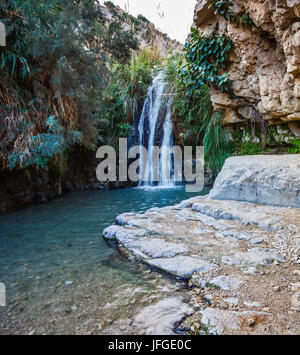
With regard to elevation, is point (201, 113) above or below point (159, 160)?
above

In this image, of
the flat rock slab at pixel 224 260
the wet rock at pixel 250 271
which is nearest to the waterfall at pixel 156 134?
the flat rock slab at pixel 224 260

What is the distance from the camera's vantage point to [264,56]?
326 centimetres

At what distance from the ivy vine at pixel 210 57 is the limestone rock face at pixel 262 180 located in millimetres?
1641

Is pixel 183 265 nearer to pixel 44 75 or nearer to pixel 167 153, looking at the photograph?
pixel 44 75

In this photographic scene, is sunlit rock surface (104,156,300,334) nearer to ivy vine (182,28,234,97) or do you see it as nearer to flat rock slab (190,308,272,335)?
flat rock slab (190,308,272,335)

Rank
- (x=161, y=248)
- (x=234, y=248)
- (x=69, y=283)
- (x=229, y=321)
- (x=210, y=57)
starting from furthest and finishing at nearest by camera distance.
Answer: (x=210, y=57), (x=161, y=248), (x=234, y=248), (x=69, y=283), (x=229, y=321)

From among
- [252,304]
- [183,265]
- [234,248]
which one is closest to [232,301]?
[252,304]

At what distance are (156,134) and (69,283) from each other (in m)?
5.13

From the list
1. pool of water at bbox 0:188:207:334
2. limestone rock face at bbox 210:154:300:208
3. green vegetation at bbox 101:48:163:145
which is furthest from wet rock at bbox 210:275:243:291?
green vegetation at bbox 101:48:163:145

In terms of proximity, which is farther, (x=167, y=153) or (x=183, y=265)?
(x=167, y=153)

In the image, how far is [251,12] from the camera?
2.92 m
